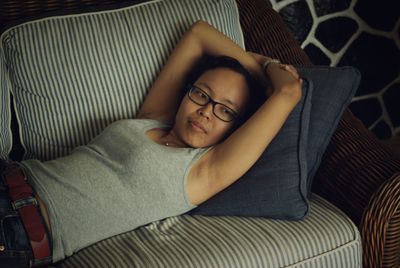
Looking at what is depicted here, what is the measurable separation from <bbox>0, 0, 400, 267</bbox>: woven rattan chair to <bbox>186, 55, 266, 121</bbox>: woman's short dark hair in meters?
0.26

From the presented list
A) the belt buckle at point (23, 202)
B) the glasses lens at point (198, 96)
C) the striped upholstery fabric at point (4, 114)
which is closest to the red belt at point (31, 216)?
the belt buckle at point (23, 202)

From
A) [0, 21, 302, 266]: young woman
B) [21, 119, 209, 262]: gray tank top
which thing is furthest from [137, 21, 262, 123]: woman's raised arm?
[21, 119, 209, 262]: gray tank top

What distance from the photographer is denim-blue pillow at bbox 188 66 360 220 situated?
1.38m

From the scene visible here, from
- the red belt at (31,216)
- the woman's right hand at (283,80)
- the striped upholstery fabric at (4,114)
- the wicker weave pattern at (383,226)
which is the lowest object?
the wicker weave pattern at (383,226)

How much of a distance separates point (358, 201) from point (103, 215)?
65cm

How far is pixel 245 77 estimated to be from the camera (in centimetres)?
144

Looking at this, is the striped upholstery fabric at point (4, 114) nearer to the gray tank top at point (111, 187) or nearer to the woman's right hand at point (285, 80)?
the gray tank top at point (111, 187)

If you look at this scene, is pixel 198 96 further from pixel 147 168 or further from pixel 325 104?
pixel 325 104

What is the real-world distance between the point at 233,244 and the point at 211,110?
0.34 metres

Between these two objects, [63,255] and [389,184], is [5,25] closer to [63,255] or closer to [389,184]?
[63,255]

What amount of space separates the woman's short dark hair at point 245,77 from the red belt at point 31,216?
54 cm

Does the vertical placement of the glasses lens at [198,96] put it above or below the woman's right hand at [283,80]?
below

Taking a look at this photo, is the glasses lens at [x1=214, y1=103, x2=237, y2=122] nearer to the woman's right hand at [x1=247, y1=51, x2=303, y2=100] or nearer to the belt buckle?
the woman's right hand at [x1=247, y1=51, x2=303, y2=100]

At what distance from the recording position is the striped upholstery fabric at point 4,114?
1.52 metres
